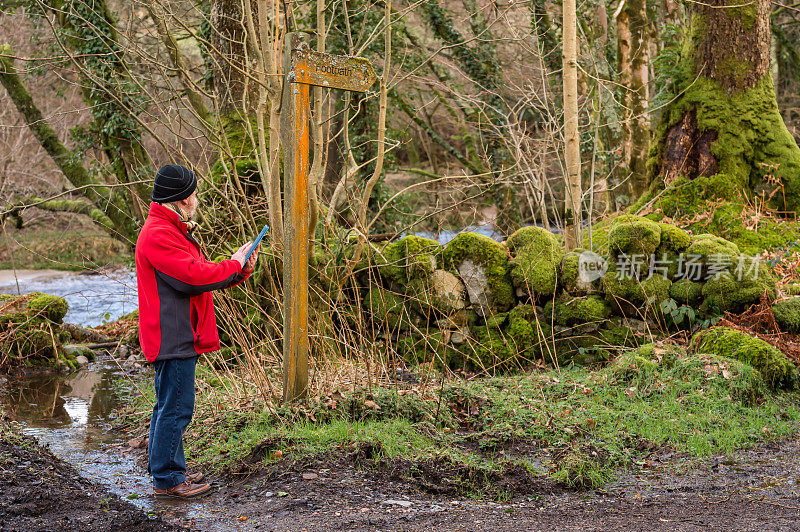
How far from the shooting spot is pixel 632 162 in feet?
49.8

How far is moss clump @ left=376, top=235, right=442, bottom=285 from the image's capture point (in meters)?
7.30

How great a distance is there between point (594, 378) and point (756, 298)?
1812mm

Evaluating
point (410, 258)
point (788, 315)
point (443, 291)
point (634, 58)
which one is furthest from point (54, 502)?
point (634, 58)

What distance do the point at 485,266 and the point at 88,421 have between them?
13.5ft

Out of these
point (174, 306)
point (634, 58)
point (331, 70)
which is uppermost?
point (634, 58)

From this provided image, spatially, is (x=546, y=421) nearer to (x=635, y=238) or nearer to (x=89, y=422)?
(x=635, y=238)

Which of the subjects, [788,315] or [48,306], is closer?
[788,315]

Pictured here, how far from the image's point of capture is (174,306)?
160 inches

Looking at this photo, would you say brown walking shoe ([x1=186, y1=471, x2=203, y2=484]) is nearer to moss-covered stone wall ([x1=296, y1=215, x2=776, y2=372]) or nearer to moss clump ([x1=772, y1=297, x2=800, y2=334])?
moss-covered stone wall ([x1=296, y1=215, x2=776, y2=372])

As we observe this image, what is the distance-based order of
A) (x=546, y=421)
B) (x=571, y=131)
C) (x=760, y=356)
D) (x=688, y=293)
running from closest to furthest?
(x=546, y=421)
(x=760, y=356)
(x=688, y=293)
(x=571, y=131)

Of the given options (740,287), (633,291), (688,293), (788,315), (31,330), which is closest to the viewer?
(788,315)

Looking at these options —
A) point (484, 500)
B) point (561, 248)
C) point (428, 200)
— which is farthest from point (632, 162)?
point (484, 500)

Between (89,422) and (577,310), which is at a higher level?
(577,310)

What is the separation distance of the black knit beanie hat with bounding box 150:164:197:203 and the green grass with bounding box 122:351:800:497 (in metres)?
1.70
